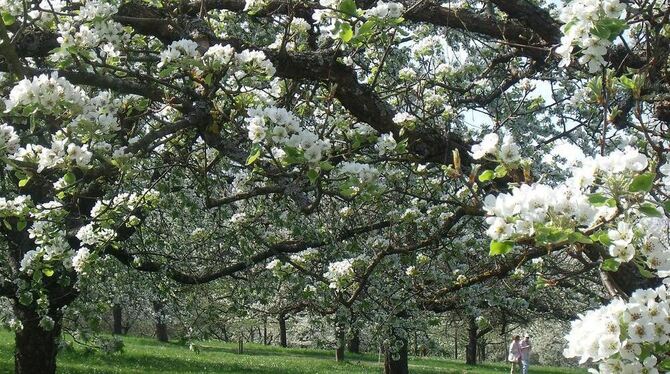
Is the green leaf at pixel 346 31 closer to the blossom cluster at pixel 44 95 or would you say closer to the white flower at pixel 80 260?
the blossom cluster at pixel 44 95

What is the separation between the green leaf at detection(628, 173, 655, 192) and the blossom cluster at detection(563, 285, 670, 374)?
1.01 ft

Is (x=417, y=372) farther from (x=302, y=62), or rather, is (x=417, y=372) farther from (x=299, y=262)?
(x=302, y=62)

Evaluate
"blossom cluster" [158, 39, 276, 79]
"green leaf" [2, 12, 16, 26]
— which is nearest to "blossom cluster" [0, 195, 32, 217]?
"green leaf" [2, 12, 16, 26]

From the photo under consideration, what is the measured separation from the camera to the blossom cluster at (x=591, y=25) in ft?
7.98

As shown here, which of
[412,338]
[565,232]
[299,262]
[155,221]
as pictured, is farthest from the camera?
[412,338]

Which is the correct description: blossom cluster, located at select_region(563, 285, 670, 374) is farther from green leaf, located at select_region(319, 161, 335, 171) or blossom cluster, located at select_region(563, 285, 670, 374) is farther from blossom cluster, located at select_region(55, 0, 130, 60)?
blossom cluster, located at select_region(55, 0, 130, 60)

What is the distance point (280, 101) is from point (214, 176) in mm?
2609

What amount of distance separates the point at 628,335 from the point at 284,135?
1591 mm

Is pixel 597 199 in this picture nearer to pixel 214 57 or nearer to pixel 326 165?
pixel 326 165

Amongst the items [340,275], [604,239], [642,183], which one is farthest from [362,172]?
[340,275]

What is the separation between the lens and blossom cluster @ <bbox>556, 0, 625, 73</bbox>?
2.43 meters

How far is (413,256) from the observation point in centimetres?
673

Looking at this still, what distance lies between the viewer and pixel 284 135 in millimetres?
2998

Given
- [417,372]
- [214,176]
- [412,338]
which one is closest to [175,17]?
[214,176]
